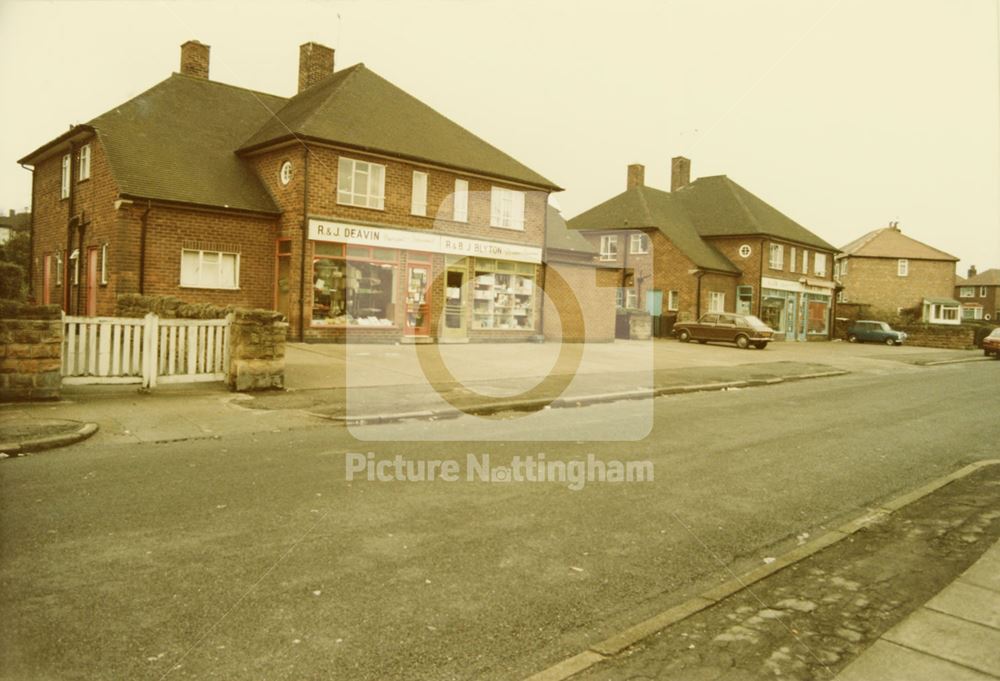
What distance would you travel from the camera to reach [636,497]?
691cm

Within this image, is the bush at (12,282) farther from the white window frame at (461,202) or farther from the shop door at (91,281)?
the white window frame at (461,202)

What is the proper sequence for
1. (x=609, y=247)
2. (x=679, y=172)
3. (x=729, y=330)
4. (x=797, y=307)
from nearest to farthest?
(x=729, y=330) → (x=609, y=247) → (x=797, y=307) → (x=679, y=172)

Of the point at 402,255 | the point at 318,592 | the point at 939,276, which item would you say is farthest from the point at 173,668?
the point at 939,276

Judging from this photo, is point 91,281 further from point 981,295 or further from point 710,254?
point 981,295

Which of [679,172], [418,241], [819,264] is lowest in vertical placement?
[418,241]

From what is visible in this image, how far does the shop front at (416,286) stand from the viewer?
75.7ft

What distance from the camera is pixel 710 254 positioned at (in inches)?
1769

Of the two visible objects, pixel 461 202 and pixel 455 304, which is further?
pixel 461 202

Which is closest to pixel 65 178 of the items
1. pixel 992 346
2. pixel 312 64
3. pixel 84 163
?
pixel 84 163

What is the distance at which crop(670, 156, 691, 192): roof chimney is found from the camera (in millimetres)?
53281

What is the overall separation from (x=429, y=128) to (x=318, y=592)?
2505 centimetres

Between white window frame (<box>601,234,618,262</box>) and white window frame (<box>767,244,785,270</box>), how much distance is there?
32.5 feet

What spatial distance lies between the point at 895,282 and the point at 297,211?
217 ft

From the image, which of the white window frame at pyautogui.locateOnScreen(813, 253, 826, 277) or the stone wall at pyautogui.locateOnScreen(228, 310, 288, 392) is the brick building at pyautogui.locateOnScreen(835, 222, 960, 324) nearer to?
the white window frame at pyautogui.locateOnScreen(813, 253, 826, 277)
